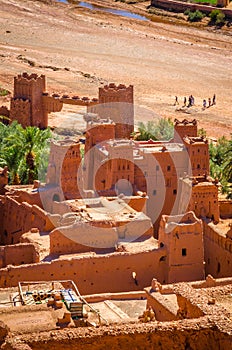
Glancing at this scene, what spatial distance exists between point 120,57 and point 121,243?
179ft

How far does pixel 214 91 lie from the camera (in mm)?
79000

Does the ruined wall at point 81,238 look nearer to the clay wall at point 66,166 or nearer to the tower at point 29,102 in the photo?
the clay wall at point 66,166

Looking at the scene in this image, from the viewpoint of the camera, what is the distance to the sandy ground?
243ft

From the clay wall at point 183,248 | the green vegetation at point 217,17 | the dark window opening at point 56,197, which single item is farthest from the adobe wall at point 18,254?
the green vegetation at point 217,17

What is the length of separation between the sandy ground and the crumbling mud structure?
2120cm

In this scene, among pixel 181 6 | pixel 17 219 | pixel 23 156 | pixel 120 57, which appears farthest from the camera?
pixel 181 6

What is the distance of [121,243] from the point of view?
118 feet

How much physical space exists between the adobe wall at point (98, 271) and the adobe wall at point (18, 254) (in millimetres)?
1676

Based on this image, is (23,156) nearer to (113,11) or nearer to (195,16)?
(195,16)

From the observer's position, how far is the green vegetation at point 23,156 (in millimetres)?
44719

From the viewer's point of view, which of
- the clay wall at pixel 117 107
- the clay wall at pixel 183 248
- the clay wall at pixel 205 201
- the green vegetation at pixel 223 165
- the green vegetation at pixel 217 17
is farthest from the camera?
the green vegetation at pixel 217 17

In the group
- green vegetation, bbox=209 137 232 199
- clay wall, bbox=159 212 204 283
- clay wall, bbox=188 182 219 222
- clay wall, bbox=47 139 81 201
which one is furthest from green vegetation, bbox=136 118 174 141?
clay wall, bbox=159 212 204 283

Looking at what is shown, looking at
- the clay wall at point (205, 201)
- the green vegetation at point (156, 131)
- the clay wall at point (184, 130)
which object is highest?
the clay wall at point (184, 130)

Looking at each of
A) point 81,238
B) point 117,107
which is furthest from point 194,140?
point 117,107
